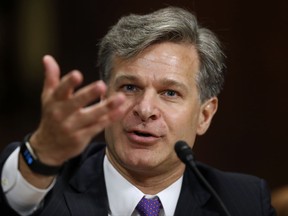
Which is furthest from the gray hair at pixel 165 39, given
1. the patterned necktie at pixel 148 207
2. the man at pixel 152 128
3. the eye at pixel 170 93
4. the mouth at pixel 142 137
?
the patterned necktie at pixel 148 207

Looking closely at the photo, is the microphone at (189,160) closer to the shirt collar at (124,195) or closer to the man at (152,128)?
the man at (152,128)

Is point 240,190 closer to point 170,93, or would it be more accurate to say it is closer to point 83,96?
point 170,93

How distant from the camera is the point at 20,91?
12.2 feet

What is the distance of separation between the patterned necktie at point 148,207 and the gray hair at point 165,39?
44 cm

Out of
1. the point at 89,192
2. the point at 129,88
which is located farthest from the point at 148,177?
the point at 129,88

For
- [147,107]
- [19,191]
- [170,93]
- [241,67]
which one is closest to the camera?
[19,191]

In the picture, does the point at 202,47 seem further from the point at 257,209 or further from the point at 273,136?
the point at 273,136

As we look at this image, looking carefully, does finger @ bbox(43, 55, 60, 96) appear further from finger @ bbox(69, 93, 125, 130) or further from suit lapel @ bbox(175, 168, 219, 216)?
suit lapel @ bbox(175, 168, 219, 216)

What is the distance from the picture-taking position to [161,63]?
199 centimetres

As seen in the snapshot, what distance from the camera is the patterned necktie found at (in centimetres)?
195

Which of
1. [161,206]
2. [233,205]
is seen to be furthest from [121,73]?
[233,205]

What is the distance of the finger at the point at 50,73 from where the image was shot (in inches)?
53.9

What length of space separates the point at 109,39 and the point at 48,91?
736mm

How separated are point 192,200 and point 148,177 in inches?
7.3
